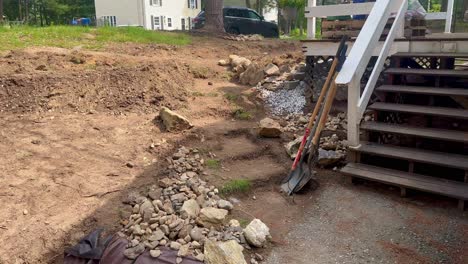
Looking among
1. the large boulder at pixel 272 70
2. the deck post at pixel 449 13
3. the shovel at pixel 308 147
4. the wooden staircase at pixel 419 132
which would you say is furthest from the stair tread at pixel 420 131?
the large boulder at pixel 272 70

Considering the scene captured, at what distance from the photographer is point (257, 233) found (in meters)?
3.64

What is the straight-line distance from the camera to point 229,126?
6.13 metres

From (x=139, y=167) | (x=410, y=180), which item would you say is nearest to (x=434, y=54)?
(x=410, y=180)

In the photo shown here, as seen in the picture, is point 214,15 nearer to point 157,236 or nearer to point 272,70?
point 272,70

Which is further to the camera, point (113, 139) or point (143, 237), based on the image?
point (113, 139)

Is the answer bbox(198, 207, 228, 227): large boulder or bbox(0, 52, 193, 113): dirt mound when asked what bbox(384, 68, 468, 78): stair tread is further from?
bbox(0, 52, 193, 113): dirt mound

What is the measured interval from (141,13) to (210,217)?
27124 millimetres

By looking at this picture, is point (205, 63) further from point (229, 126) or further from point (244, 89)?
point (229, 126)

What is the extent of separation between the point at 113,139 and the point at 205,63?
3936 millimetres

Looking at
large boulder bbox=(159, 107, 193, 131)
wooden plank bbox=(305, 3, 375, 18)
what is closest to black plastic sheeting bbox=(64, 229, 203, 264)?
large boulder bbox=(159, 107, 193, 131)

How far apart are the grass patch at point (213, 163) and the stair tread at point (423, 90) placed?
2.17 metres

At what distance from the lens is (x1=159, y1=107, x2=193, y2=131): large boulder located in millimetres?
5609

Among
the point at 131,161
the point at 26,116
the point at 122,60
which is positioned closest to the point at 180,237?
the point at 131,161

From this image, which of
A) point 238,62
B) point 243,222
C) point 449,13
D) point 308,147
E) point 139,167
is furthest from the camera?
point 238,62
